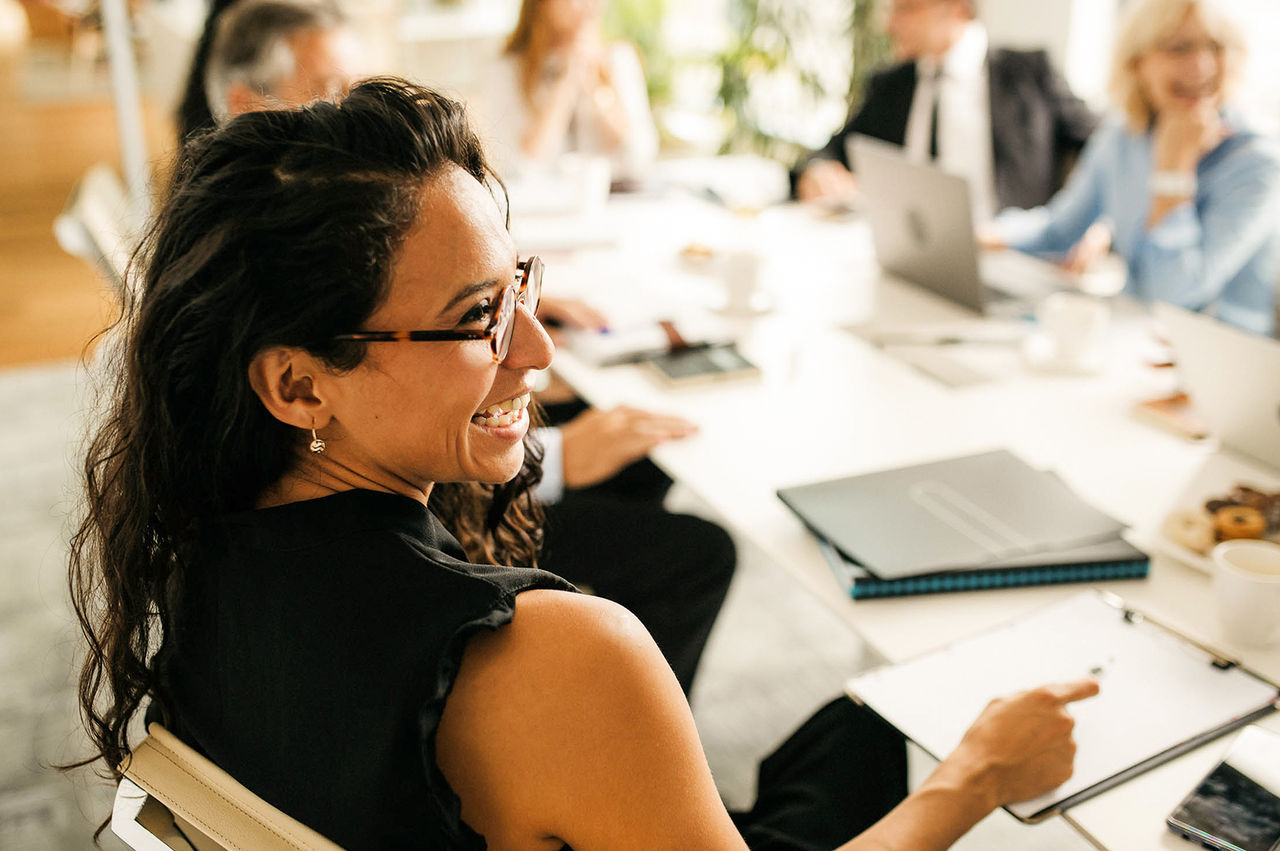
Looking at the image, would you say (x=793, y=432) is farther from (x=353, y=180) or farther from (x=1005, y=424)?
(x=353, y=180)

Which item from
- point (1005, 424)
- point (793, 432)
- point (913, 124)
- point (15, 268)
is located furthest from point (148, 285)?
point (15, 268)

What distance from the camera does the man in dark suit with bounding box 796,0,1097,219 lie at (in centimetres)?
305

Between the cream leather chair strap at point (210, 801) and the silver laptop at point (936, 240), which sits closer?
the cream leather chair strap at point (210, 801)

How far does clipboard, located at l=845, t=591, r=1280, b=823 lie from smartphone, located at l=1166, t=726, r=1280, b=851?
43 mm

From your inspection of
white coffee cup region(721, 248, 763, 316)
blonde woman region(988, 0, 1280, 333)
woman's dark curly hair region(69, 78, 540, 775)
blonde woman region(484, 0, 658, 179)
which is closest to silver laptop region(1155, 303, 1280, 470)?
white coffee cup region(721, 248, 763, 316)

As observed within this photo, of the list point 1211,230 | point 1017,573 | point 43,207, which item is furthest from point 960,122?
point 43,207

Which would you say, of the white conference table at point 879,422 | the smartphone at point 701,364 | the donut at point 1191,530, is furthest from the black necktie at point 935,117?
the donut at point 1191,530

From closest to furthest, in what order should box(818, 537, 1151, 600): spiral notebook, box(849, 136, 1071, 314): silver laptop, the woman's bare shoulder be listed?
1. the woman's bare shoulder
2. box(818, 537, 1151, 600): spiral notebook
3. box(849, 136, 1071, 314): silver laptop

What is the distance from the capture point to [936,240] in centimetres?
206

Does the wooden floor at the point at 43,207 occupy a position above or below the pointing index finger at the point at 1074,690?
below

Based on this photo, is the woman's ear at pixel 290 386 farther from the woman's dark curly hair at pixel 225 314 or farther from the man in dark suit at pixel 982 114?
the man in dark suit at pixel 982 114

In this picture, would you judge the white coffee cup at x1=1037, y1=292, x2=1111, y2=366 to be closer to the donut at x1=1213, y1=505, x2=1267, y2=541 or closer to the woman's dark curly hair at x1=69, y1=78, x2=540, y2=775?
the donut at x1=1213, y1=505, x2=1267, y2=541

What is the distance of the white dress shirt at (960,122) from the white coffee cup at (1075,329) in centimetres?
136

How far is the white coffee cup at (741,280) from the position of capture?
204 centimetres
